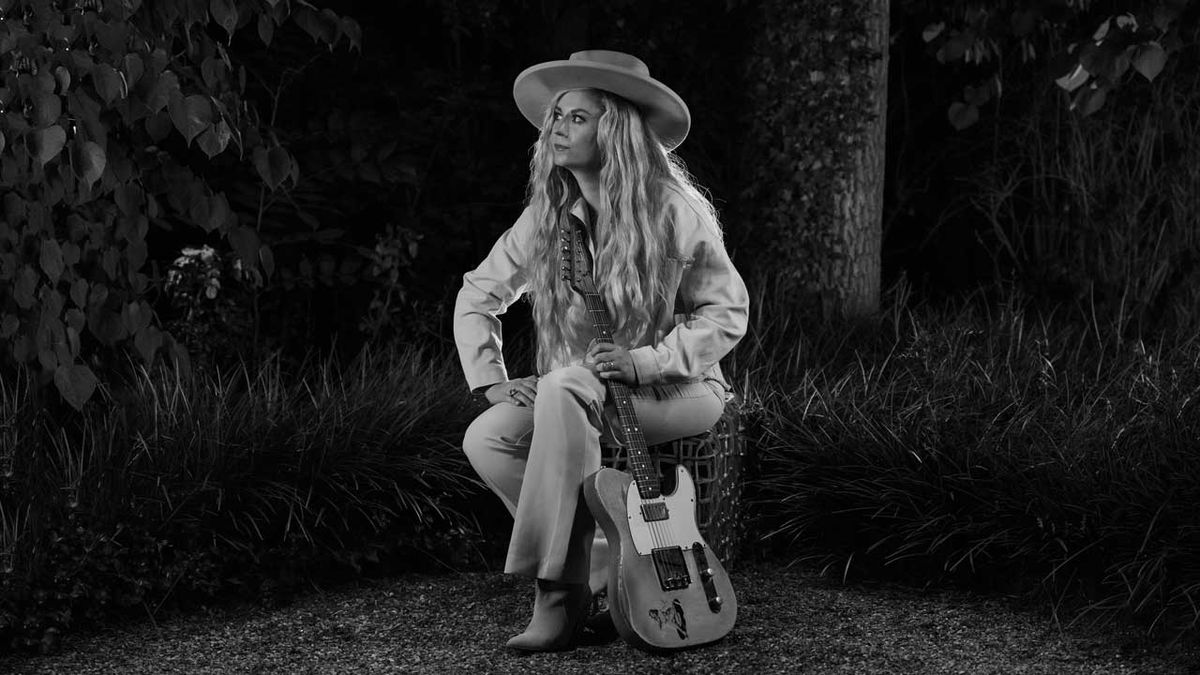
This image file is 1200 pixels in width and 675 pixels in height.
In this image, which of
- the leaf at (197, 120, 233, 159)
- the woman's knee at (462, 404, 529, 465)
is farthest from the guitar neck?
the leaf at (197, 120, 233, 159)

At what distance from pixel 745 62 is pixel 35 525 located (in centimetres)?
355

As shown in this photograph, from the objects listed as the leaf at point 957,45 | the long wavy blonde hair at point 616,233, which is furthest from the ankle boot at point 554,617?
the leaf at point 957,45

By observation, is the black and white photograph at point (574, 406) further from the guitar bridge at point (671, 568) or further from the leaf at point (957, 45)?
the leaf at point (957, 45)

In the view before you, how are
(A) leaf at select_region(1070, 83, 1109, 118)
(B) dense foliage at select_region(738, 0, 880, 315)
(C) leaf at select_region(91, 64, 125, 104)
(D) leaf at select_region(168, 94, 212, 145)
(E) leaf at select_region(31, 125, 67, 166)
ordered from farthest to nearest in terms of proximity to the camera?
(B) dense foliage at select_region(738, 0, 880, 315) < (A) leaf at select_region(1070, 83, 1109, 118) < (D) leaf at select_region(168, 94, 212, 145) < (C) leaf at select_region(91, 64, 125, 104) < (E) leaf at select_region(31, 125, 67, 166)

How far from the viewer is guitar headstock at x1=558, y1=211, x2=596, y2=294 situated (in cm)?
386

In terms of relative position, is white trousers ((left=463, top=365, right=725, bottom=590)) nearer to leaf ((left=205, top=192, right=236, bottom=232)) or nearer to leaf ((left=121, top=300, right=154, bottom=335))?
leaf ((left=205, top=192, right=236, bottom=232))

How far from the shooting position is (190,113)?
4.31 metres

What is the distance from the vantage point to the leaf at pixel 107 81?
4.18m

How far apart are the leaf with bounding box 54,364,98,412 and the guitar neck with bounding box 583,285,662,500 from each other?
1.60 m

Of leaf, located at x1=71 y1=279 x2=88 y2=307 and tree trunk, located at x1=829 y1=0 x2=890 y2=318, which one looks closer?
leaf, located at x1=71 y1=279 x2=88 y2=307

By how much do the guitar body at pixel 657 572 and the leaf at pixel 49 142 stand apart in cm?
165

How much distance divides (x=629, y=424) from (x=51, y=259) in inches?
73.6

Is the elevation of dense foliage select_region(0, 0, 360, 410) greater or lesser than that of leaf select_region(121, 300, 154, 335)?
greater

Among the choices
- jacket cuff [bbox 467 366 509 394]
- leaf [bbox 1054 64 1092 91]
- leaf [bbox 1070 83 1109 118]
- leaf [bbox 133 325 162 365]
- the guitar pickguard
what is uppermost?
leaf [bbox 1054 64 1092 91]
